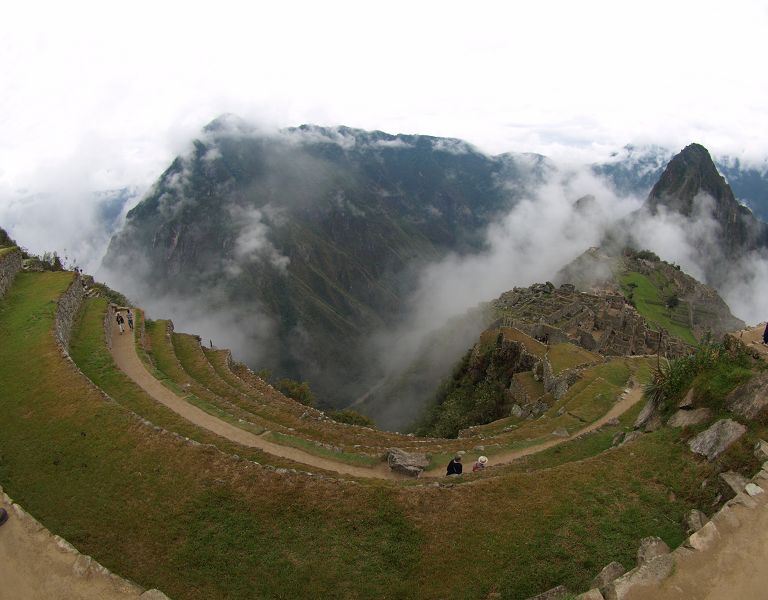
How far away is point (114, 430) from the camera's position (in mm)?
21859

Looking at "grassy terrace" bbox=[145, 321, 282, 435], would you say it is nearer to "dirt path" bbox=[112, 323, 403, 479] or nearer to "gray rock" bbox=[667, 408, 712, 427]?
"dirt path" bbox=[112, 323, 403, 479]

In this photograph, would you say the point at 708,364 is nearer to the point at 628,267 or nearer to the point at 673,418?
the point at 673,418

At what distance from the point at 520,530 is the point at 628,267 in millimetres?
148241

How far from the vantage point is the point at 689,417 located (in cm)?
2047

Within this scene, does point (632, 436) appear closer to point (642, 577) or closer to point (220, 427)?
point (642, 577)

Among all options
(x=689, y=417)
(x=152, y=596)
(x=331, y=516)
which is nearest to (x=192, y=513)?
(x=152, y=596)

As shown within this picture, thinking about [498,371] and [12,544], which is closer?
[12,544]

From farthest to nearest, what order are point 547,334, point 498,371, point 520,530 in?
point 547,334 < point 498,371 < point 520,530

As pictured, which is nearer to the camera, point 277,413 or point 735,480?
point 735,480

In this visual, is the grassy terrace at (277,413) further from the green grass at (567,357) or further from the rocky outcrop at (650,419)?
the green grass at (567,357)

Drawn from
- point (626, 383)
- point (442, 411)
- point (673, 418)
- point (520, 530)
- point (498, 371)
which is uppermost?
point (673, 418)

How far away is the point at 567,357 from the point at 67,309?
47.1m

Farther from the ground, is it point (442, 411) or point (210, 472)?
point (210, 472)

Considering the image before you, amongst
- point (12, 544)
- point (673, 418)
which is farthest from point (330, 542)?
point (673, 418)
